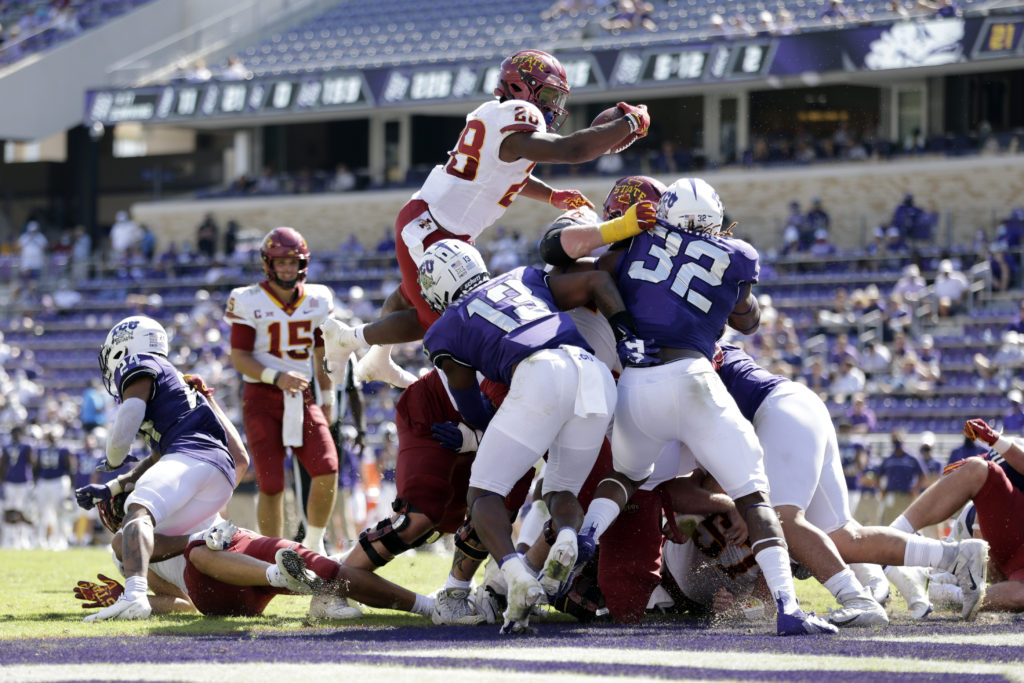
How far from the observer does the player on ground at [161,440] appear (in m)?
6.86

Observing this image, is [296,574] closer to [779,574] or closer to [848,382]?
[779,574]

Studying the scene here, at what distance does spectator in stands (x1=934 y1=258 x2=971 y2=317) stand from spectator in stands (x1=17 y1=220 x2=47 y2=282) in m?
16.3

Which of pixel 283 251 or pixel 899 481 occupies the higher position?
pixel 283 251

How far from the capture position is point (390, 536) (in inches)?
254

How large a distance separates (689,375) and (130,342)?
2840 mm

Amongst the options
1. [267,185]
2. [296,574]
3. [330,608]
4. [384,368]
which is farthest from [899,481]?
[267,185]

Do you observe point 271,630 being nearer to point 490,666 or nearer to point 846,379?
point 490,666

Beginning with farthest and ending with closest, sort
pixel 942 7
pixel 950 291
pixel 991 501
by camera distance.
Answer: pixel 942 7 → pixel 950 291 → pixel 991 501

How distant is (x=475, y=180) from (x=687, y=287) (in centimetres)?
154

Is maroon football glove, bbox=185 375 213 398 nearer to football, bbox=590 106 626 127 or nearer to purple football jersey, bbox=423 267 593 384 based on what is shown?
purple football jersey, bbox=423 267 593 384

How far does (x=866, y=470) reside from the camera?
14.0 meters

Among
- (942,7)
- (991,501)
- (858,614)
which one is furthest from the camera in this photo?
(942,7)

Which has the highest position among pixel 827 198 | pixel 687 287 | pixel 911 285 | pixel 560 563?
pixel 827 198

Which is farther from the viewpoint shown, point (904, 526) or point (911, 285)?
point (911, 285)
